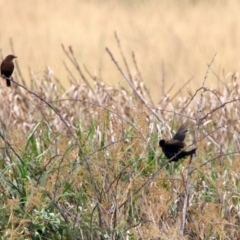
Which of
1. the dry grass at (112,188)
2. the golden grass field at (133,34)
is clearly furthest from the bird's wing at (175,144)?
the golden grass field at (133,34)

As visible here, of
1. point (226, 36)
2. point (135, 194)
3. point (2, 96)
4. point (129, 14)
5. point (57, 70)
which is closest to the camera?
point (135, 194)

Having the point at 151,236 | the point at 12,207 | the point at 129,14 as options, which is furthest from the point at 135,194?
the point at 129,14

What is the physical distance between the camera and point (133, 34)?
46.0ft

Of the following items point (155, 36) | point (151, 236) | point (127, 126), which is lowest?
point (151, 236)

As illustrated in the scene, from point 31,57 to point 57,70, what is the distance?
1.46 ft

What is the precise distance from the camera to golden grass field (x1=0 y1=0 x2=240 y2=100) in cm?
1224

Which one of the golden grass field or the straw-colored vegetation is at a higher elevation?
the golden grass field

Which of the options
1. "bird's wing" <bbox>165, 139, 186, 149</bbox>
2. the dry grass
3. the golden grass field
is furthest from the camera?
the golden grass field

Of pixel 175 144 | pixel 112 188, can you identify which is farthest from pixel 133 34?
pixel 175 144

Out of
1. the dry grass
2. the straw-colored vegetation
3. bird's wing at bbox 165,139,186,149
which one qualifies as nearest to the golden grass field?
the straw-colored vegetation

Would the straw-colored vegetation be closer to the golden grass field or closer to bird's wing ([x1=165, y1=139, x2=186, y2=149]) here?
bird's wing ([x1=165, y1=139, x2=186, y2=149])

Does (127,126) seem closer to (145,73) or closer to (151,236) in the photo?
(151,236)

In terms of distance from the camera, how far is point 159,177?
17.9 ft

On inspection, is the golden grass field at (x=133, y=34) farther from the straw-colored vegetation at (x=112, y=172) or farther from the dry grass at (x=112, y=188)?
the dry grass at (x=112, y=188)
